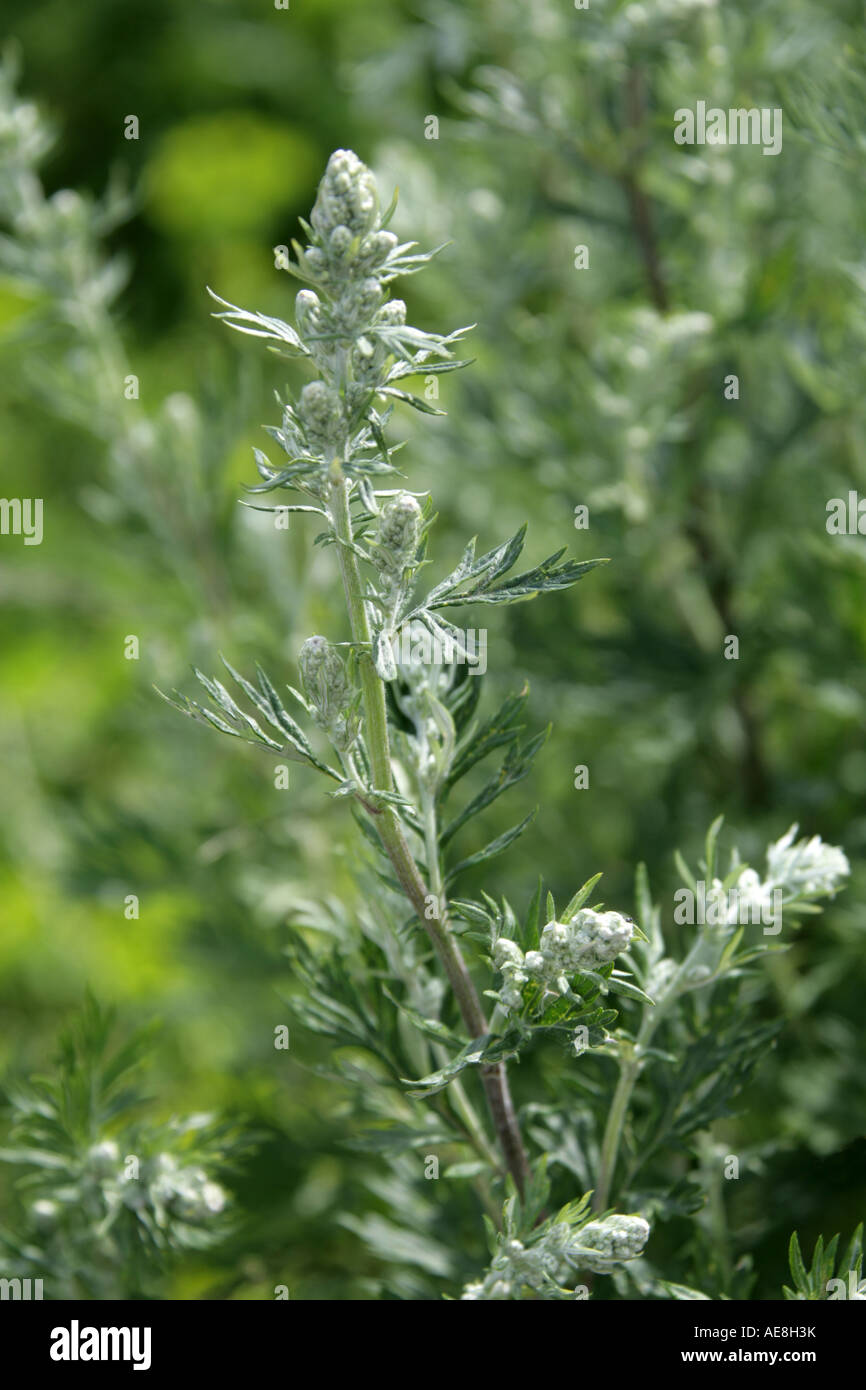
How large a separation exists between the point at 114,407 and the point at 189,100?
1642mm

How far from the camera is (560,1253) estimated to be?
52cm

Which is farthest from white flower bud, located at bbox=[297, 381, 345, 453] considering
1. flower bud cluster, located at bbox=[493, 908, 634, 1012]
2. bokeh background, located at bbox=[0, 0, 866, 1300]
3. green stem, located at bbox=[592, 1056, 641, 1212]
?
bokeh background, located at bbox=[0, 0, 866, 1300]

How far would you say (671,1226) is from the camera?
0.77 metres

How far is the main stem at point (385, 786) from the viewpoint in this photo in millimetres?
477

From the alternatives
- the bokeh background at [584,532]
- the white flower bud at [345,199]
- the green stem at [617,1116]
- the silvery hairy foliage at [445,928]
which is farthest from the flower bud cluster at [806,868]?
the white flower bud at [345,199]

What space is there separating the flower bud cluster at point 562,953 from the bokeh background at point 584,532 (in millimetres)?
273

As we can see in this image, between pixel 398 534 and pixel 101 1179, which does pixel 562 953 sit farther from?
pixel 101 1179

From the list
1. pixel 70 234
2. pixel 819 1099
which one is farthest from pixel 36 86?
pixel 819 1099

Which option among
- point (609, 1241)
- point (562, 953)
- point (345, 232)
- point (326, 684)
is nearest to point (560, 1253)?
Result: point (609, 1241)

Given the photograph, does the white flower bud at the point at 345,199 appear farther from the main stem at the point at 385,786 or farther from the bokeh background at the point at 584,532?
the bokeh background at the point at 584,532

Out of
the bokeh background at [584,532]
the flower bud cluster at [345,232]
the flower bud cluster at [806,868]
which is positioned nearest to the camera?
the flower bud cluster at [345,232]

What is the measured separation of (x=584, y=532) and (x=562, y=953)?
0.54 metres

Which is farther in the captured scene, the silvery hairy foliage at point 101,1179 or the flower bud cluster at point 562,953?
the silvery hairy foliage at point 101,1179

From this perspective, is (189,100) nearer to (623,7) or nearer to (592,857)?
(623,7)
